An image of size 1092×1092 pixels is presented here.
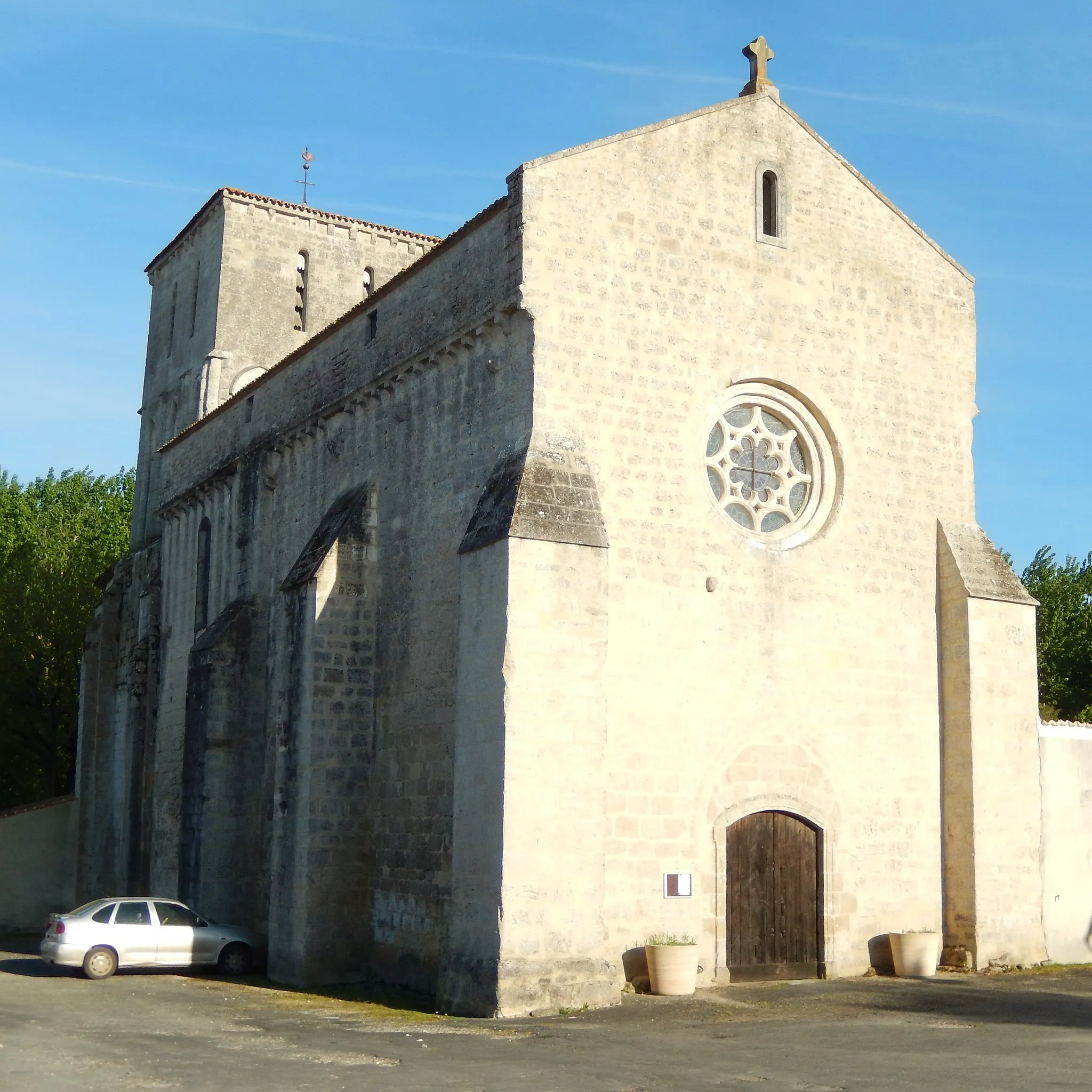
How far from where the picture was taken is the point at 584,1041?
11.8 m

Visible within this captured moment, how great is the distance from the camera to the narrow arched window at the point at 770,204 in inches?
Answer: 683

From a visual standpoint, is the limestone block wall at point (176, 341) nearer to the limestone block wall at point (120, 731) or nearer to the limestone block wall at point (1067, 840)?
the limestone block wall at point (120, 731)

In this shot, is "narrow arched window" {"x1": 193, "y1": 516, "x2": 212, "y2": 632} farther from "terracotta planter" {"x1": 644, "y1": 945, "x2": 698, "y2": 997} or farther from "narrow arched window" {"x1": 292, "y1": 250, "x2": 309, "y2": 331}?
"terracotta planter" {"x1": 644, "y1": 945, "x2": 698, "y2": 997}

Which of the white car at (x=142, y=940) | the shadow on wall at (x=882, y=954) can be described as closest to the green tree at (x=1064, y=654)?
the shadow on wall at (x=882, y=954)

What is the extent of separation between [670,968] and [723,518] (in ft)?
17.1

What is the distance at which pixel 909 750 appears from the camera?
17.1m

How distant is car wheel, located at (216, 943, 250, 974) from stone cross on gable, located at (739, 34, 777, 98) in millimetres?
13161

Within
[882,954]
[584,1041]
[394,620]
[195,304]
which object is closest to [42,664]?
[195,304]

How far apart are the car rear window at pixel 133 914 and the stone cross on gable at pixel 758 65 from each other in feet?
43.7

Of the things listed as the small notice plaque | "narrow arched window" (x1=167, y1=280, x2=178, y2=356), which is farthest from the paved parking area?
"narrow arched window" (x1=167, y1=280, x2=178, y2=356)

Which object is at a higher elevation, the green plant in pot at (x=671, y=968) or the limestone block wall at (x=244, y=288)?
the limestone block wall at (x=244, y=288)

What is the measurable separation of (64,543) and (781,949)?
28.1 m

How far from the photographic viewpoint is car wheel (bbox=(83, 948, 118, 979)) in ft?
57.0

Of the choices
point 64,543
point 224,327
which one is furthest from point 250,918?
point 64,543
